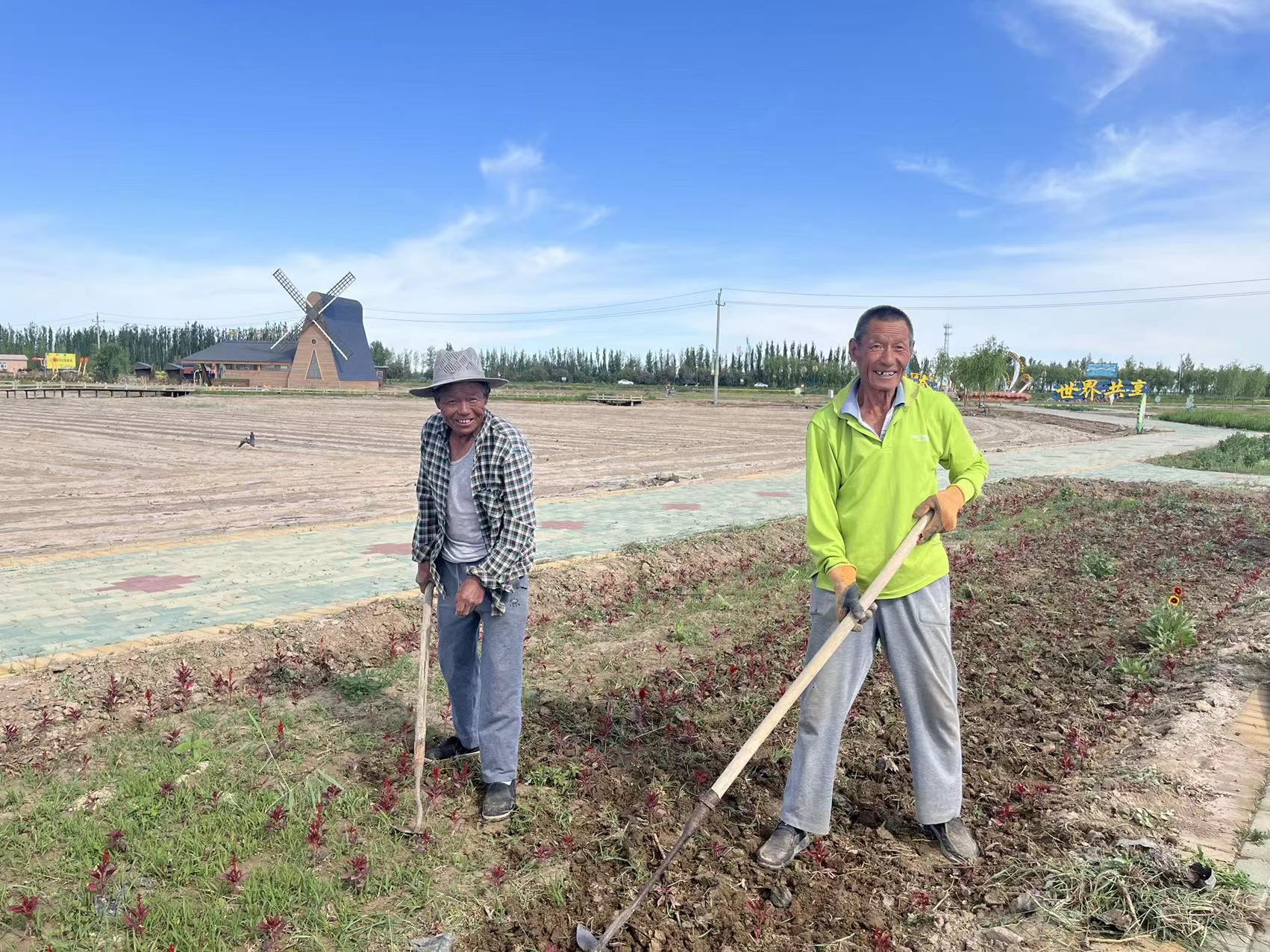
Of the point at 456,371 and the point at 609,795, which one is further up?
the point at 456,371

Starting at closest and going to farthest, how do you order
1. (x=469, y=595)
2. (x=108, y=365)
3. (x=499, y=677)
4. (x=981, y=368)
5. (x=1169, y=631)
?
(x=469, y=595) < (x=499, y=677) < (x=1169, y=631) < (x=981, y=368) < (x=108, y=365)

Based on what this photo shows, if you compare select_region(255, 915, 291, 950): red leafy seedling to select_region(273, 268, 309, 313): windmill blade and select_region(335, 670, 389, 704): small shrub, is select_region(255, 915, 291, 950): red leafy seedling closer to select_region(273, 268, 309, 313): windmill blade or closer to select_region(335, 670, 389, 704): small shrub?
select_region(335, 670, 389, 704): small shrub

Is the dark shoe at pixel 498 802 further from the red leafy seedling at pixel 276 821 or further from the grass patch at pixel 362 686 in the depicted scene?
the grass patch at pixel 362 686

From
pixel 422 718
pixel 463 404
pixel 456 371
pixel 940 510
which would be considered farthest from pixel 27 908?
pixel 940 510

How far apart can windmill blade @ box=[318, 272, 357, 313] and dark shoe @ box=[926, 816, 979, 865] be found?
84.4 meters

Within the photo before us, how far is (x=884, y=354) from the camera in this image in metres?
3.00

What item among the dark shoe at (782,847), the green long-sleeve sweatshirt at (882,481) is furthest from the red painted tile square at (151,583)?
the green long-sleeve sweatshirt at (882,481)

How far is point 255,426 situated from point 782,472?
19.6 metres

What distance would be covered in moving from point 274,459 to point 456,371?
15863 mm

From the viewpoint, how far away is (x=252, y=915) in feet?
9.26

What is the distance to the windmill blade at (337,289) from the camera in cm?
8075

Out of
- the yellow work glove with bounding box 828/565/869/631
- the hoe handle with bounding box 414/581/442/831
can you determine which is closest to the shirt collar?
the yellow work glove with bounding box 828/565/869/631

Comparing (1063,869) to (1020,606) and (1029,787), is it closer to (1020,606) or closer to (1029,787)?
(1029,787)

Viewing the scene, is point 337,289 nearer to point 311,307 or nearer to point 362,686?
point 311,307
